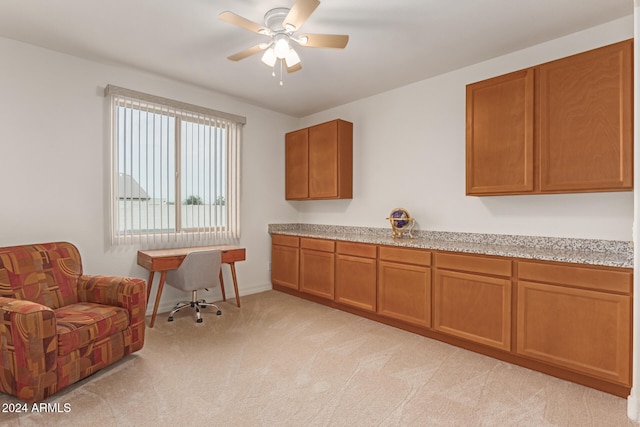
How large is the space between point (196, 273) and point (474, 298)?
8.59 feet

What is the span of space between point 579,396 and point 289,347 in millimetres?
2062

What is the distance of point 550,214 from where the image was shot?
2.82 m

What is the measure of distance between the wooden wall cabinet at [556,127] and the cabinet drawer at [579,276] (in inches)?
23.5

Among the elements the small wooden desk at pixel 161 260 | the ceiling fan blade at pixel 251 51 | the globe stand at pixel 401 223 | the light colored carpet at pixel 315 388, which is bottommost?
the light colored carpet at pixel 315 388

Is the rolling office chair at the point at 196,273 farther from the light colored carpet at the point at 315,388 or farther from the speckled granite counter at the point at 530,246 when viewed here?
the speckled granite counter at the point at 530,246

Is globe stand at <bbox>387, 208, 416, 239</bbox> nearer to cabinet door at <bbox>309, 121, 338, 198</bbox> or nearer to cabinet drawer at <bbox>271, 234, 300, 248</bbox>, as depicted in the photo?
cabinet door at <bbox>309, 121, 338, 198</bbox>

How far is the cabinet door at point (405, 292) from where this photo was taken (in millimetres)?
3051

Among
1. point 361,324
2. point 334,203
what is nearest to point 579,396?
point 361,324

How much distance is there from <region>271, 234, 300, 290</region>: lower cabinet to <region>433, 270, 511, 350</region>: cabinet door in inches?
78.9

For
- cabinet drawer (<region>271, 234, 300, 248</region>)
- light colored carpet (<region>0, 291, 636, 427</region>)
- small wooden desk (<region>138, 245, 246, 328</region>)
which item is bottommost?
light colored carpet (<region>0, 291, 636, 427</region>)

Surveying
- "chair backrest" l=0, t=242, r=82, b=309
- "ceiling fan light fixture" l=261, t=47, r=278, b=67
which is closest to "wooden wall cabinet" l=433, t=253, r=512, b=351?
"ceiling fan light fixture" l=261, t=47, r=278, b=67

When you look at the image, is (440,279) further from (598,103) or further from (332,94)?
(332,94)

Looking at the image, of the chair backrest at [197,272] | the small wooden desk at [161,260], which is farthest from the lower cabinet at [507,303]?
the small wooden desk at [161,260]

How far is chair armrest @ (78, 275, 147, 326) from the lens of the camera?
8.45ft
